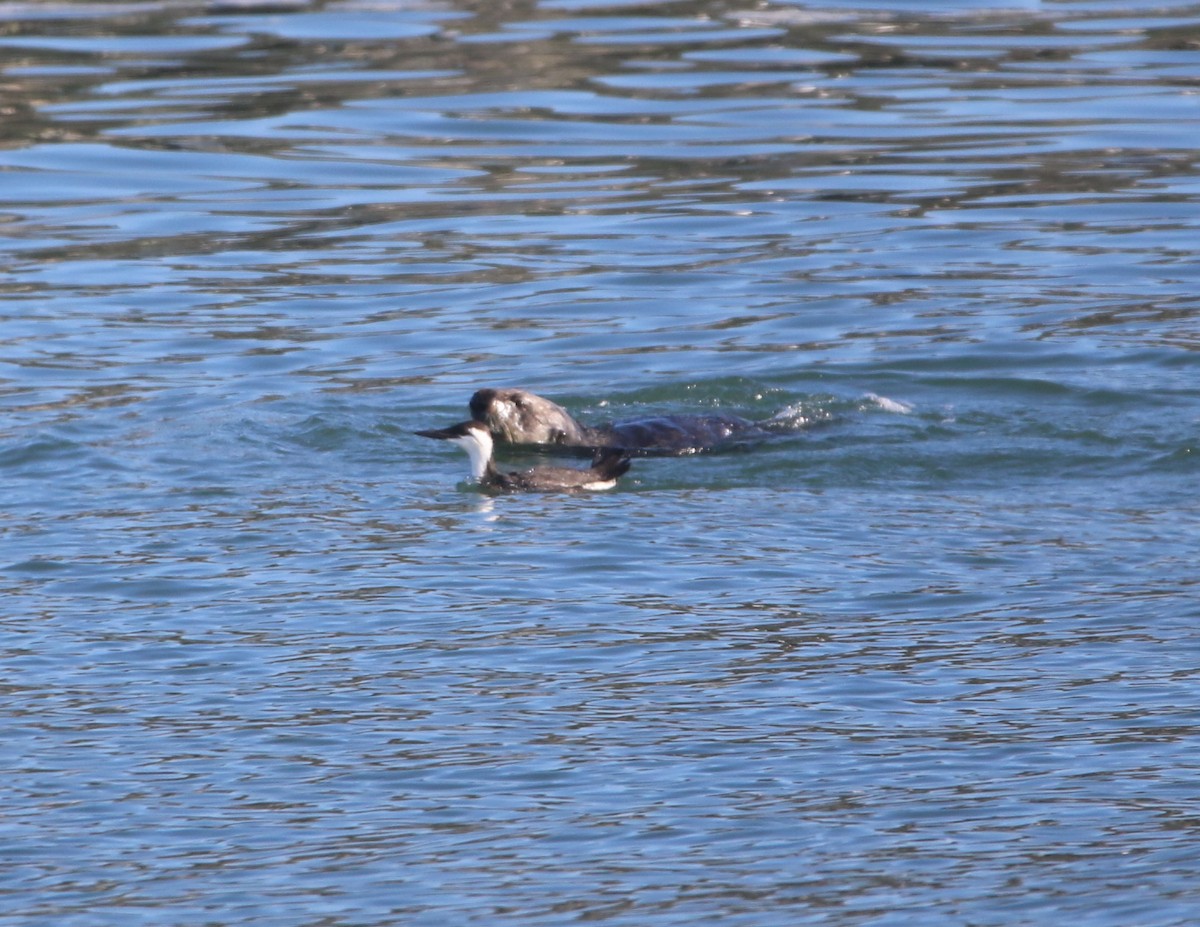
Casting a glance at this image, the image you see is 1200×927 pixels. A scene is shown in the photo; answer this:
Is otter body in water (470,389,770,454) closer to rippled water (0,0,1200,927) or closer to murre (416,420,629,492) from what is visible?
rippled water (0,0,1200,927)

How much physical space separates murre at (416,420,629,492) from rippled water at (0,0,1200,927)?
0.11 meters

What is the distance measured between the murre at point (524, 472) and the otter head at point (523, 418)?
37 cm

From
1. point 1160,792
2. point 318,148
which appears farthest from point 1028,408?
point 318,148

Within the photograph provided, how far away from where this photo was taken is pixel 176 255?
16.0 m

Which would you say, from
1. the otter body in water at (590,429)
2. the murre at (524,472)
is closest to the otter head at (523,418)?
the otter body in water at (590,429)

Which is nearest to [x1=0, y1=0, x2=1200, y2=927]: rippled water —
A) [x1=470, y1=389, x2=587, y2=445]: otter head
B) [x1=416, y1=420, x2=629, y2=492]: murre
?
[x1=416, y1=420, x2=629, y2=492]: murre

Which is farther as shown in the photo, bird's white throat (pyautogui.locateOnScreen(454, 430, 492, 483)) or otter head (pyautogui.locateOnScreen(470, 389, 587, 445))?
otter head (pyautogui.locateOnScreen(470, 389, 587, 445))

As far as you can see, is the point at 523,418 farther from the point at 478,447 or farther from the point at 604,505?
the point at 604,505

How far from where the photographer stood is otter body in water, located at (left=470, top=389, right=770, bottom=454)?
1071 centimetres

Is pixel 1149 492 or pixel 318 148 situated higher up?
pixel 318 148

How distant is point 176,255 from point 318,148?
12.3ft

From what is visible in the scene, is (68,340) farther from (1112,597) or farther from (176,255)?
(1112,597)

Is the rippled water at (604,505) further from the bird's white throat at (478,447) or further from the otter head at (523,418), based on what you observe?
the otter head at (523,418)

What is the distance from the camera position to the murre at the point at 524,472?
396 inches
